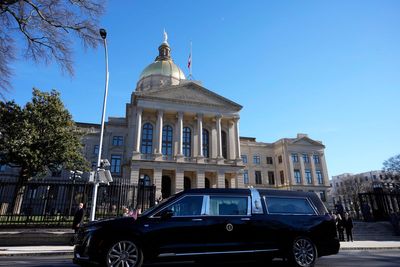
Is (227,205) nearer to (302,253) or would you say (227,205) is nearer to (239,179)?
(302,253)

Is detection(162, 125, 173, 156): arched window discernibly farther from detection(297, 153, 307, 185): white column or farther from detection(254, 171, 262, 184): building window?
detection(297, 153, 307, 185): white column

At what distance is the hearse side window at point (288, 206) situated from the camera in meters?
6.31

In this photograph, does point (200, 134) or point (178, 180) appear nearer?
point (178, 180)

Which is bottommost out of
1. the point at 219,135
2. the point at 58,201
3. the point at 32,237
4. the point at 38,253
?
the point at 38,253

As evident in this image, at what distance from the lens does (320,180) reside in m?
57.2

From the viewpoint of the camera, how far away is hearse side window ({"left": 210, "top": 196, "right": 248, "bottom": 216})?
5922mm

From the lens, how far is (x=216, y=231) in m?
5.66

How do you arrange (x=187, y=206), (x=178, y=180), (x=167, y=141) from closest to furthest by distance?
(x=187, y=206) < (x=178, y=180) < (x=167, y=141)

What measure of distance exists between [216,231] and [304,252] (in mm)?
2259

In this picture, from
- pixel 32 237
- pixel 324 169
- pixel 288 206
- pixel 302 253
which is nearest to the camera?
pixel 302 253

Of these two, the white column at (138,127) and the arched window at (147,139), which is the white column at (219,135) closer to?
the arched window at (147,139)

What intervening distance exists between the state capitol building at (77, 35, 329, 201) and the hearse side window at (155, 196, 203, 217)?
2995 cm

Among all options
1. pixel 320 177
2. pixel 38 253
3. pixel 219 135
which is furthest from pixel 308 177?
pixel 38 253

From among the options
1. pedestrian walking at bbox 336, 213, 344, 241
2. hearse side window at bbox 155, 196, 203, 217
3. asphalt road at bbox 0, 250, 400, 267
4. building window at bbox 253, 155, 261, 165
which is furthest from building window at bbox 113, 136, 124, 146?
hearse side window at bbox 155, 196, 203, 217
